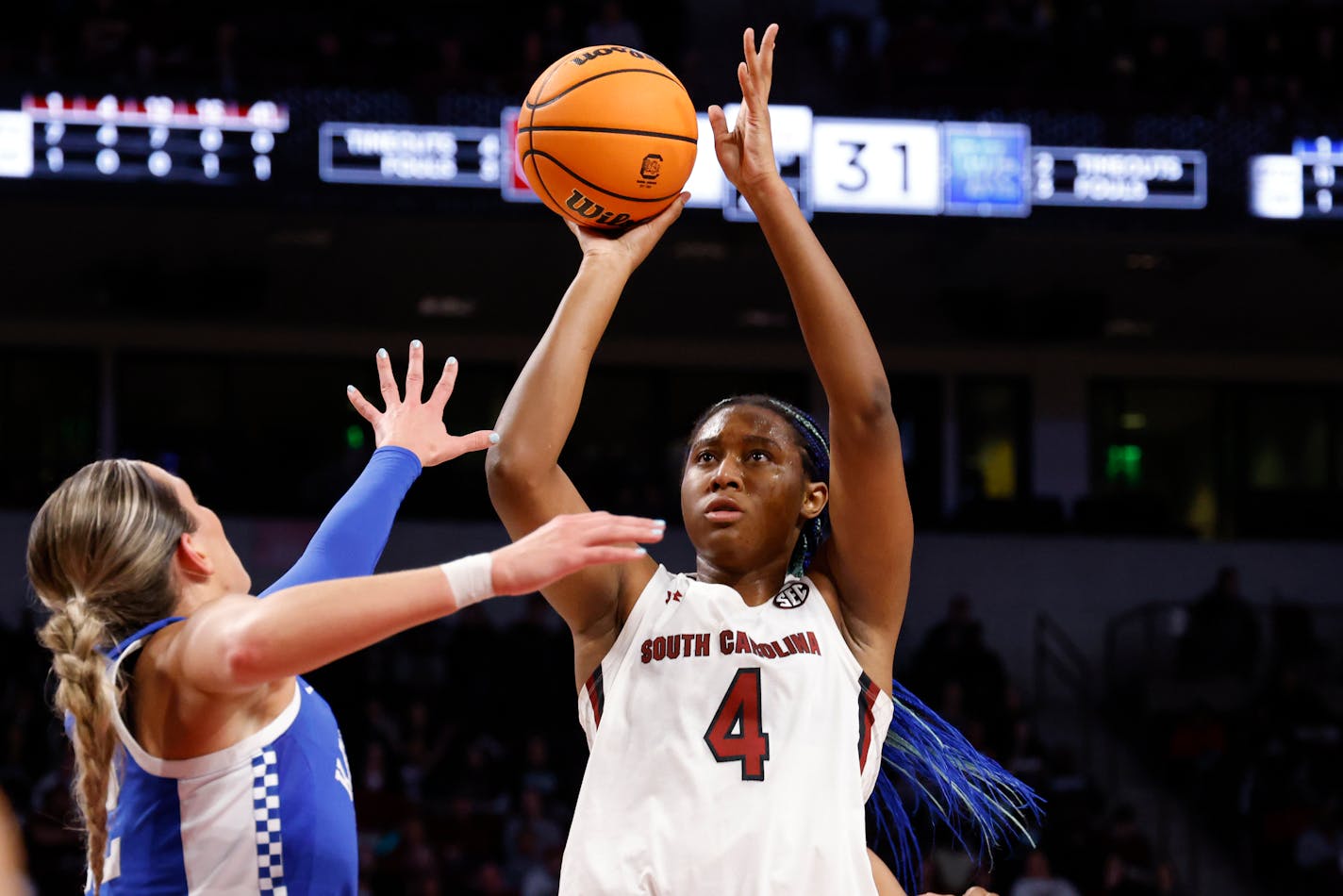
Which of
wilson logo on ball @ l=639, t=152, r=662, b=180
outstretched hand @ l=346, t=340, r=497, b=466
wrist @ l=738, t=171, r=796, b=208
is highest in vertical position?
wilson logo on ball @ l=639, t=152, r=662, b=180

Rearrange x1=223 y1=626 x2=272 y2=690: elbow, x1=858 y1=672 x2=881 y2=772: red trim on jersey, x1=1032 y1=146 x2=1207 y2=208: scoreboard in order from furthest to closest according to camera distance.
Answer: x1=1032 y1=146 x2=1207 y2=208: scoreboard → x1=858 y1=672 x2=881 y2=772: red trim on jersey → x1=223 y1=626 x2=272 y2=690: elbow

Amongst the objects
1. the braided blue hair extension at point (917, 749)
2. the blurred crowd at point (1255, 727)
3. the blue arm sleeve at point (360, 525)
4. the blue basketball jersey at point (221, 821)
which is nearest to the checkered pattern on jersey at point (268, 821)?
the blue basketball jersey at point (221, 821)

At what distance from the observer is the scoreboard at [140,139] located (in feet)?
34.4

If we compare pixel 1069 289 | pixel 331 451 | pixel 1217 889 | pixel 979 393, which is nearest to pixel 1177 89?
pixel 1069 289

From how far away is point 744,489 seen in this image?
9.97 feet

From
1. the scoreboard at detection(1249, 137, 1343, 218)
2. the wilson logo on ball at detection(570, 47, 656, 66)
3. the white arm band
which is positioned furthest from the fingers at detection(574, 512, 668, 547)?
the scoreboard at detection(1249, 137, 1343, 218)

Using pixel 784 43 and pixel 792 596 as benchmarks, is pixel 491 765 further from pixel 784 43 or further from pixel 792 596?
pixel 792 596

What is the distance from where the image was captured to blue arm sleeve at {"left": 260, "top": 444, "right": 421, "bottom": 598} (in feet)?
9.25

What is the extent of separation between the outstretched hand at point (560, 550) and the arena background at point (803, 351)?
7863mm

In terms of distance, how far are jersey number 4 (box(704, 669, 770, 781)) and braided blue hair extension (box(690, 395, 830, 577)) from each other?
0.37 meters

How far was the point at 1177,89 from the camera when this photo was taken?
1288 centimetres

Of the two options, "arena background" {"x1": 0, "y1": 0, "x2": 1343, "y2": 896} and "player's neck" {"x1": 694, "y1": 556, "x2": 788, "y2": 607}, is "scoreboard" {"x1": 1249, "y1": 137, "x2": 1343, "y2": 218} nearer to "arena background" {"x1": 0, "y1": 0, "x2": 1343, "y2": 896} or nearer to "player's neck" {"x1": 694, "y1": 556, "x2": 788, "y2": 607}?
"arena background" {"x1": 0, "y1": 0, "x2": 1343, "y2": 896}

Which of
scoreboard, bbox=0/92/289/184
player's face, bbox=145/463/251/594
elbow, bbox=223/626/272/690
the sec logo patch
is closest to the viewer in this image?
elbow, bbox=223/626/272/690

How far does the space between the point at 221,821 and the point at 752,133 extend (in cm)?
154
